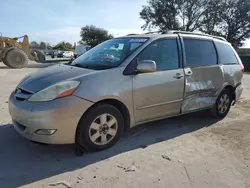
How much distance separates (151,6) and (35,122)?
134 feet

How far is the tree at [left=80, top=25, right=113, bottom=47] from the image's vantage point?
221 ft

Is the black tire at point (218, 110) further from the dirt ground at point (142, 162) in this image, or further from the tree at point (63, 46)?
the tree at point (63, 46)

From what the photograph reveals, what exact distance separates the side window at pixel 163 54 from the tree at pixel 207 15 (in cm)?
3494

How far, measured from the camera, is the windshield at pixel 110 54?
4.17 metres

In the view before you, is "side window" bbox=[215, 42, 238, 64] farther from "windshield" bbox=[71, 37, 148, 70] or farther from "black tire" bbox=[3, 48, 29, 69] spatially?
"black tire" bbox=[3, 48, 29, 69]

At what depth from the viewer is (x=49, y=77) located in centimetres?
389

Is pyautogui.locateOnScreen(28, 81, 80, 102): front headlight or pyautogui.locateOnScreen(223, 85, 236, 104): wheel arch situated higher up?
pyautogui.locateOnScreen(28, 81, 80, 102): front headlight

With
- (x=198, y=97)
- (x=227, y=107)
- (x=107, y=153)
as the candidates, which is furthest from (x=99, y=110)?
(x=227, y=107)

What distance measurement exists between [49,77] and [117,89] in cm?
98

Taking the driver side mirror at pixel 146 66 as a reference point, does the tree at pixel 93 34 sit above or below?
above

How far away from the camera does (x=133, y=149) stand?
Answer: 406 cm

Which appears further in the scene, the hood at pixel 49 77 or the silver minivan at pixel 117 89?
the hood at pixel 49 77

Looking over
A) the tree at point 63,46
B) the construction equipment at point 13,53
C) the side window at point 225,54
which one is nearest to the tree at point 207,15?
the construction equipment at point 13,53

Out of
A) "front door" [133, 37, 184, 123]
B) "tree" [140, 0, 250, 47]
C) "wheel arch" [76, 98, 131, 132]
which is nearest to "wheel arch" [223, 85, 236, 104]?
"front door" [133, 37, 184, 123]
